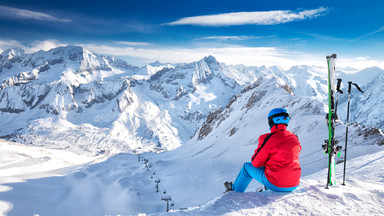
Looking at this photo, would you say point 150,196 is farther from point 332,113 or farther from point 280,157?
point 280,157

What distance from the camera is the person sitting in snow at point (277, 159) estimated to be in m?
6.41

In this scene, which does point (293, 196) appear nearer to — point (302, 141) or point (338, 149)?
point (338, 149)

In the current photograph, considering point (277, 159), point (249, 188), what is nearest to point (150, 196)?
point (249, 188)

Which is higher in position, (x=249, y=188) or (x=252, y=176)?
(x=252, y=176)

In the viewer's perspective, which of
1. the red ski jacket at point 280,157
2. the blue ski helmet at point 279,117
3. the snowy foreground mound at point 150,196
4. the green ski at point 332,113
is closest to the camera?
the snowy foreground mound at point 150,196

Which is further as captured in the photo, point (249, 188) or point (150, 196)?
point (150, 196)

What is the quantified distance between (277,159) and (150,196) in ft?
148

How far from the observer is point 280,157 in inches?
252

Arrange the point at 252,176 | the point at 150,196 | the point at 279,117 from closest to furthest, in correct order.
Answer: the point at 279,117
the point at 252,176
the point at 150,196

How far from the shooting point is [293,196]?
21.2 ft

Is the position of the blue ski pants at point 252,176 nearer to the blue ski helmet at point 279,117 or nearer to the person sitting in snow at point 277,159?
the person sitting in snow at point 277,159

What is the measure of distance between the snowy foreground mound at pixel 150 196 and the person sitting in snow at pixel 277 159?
0.35m

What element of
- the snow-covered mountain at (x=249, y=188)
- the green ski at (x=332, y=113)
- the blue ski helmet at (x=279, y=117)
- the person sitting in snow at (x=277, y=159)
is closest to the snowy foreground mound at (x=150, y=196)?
the snow-covered mountain at (x=249, y=188)

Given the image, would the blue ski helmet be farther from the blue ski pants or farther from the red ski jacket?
the blue ski pants
